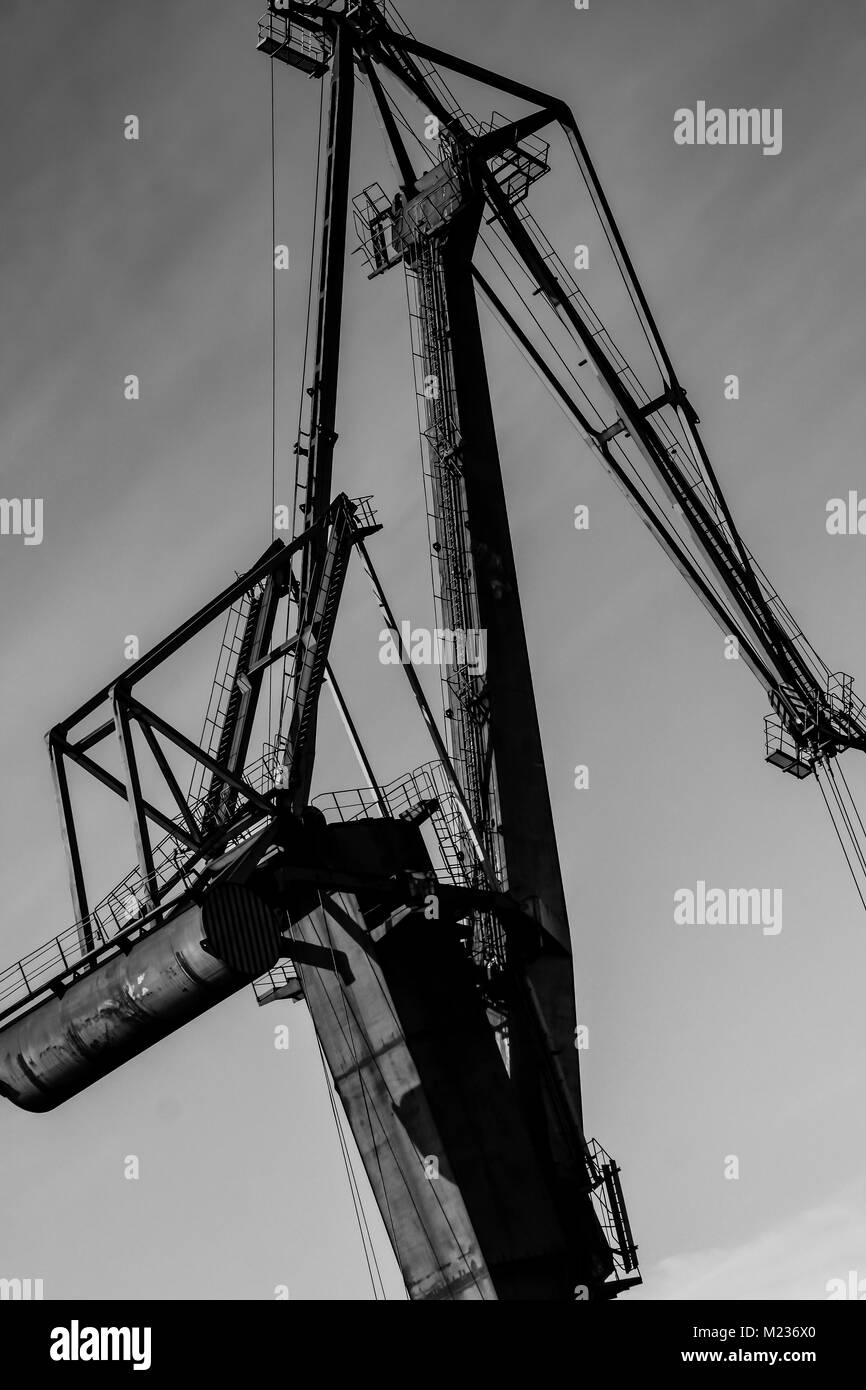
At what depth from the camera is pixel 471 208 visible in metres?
36.4

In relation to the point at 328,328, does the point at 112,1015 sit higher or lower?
lower

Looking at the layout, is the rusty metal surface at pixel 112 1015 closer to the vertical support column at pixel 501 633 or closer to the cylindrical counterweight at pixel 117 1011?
the cylindrical counterweight at pixel 117 1011

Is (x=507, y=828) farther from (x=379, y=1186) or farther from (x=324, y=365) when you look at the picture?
(x=324, y=365)

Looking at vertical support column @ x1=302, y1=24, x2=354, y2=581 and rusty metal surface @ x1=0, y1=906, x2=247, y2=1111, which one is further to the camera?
vertical support column @ x1=302, y1=24, x2=354, y2=581

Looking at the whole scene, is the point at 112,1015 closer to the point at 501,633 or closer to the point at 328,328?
the point at 501,633

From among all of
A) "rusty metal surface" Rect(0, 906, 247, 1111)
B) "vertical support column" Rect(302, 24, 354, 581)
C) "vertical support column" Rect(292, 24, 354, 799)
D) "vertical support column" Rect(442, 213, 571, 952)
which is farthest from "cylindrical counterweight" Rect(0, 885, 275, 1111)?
"vertical support column" Rect(302, 24, 354, 581)

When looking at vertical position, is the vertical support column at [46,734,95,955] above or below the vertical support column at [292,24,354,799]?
below

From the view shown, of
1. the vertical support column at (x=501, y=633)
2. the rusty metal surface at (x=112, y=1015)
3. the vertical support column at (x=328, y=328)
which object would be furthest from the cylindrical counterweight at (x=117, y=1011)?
the vertical support column at (x=501, y=633)

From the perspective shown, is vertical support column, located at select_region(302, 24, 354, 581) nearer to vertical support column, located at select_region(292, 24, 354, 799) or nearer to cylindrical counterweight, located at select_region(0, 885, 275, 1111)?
vertical support column, located at select_region(292, 24, 354, 799)

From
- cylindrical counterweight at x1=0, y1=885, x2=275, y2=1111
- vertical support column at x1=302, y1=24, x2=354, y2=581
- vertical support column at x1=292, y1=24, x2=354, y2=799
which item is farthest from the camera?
vertical support column at x1=302, y1=24, x2=354, y2=581

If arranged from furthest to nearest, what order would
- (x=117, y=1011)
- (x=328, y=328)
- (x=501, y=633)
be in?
(x=501, y=633) < (x=328, y=328) < (x=117, y=1011)

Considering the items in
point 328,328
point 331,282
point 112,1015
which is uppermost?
point 331,282

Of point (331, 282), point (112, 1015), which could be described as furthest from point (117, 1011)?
point (331, 282)
